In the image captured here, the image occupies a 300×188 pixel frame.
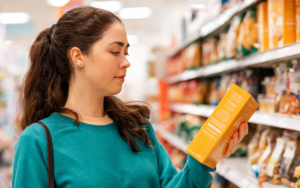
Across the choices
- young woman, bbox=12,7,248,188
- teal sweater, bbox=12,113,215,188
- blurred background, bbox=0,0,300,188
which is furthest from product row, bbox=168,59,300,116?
teal sweater, bbox=12,113,215,188

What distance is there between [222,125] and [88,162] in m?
0.57

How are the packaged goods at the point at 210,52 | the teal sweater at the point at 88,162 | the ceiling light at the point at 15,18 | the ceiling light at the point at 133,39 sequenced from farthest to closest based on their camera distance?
1. the ceiling light at the point at 133,39
2. the ceiling light at the point at 15,18
3. the packaged goods at the point at 210,52
4. the teal sweater at the point at 88,162

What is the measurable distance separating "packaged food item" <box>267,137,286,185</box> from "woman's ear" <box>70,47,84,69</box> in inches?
42.5

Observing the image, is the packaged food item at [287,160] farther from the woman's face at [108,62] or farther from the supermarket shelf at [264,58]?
the woman's face at [108,62]

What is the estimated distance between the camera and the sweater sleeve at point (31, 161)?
3.51 feet

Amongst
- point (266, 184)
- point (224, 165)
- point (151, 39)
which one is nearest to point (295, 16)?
point (266, 184)

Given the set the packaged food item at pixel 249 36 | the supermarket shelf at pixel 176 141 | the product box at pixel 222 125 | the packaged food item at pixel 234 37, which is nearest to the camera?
the product box at pixel 222 125

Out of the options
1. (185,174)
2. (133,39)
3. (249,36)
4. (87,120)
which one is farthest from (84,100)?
(133,39)

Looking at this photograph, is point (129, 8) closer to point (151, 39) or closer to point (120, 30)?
point (151, 39)

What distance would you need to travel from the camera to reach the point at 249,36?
67.0 inches

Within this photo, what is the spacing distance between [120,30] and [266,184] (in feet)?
3.46

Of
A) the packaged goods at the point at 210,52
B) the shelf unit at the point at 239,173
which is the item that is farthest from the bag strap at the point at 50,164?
the packaged goods at the point at 210,52

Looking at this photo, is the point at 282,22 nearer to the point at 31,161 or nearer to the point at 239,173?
the point at 239,173

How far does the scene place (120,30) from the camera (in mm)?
1268
